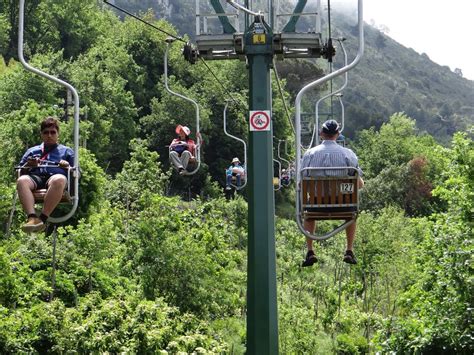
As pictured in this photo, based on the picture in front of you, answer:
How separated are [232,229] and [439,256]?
18.4 meters

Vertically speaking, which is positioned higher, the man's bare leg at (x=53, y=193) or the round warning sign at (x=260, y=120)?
the round warning sign at (x=260, y=120)

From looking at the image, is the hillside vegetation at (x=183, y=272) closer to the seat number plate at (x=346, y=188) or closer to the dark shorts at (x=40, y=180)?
the dark shorts at (x=40, y=180)

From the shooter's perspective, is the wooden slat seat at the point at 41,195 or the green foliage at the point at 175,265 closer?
the wooden slat seat at the point at 41,195

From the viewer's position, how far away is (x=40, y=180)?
30.4ft

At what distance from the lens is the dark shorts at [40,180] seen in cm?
923

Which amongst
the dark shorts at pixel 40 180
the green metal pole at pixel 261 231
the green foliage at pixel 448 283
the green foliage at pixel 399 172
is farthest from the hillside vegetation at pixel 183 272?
the green foliage at pixel 399 172

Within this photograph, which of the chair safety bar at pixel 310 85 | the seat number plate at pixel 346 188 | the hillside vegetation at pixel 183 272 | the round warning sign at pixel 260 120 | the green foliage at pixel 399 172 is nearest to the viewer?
the chair safety bar at pixel 310 85

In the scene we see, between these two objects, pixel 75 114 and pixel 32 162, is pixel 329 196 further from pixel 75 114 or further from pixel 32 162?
pixel 32 162

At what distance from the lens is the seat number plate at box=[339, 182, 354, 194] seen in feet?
30.2

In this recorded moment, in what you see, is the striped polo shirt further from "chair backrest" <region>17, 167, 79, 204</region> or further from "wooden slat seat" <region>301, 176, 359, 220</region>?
"chair backrest" <region>17, 167, 79, 204</region>

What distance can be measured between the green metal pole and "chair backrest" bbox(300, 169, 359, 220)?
1436mm

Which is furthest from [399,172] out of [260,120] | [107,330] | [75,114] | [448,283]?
[75,114]

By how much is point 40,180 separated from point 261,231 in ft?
8.39

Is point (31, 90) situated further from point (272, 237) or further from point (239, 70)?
point (272, 237)
